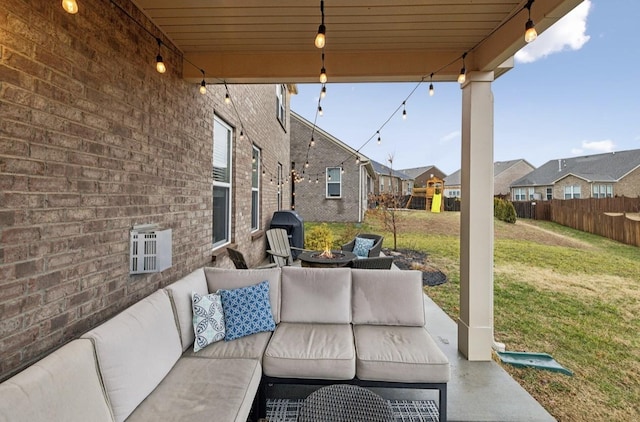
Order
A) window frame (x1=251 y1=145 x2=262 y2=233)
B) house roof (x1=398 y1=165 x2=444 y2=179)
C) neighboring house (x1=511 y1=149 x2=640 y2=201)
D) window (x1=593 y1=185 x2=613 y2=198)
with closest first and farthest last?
window frame (x1=251 y1=145 x2=262 y2=233)
neighboring house (x1=511 y1=149 x2=640 y2=201)
window (x1=593 y1=185 x2=613 y2=198)
house roof (x1=398 y1=165 x2=444 y2=179)

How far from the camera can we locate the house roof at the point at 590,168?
16.2 metres

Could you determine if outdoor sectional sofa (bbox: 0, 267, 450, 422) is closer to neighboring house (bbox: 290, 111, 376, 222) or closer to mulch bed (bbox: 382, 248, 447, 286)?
mulch bed (bbox: 382, 248, 447, 286)

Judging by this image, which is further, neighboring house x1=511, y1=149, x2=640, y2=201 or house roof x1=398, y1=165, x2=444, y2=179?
house roof x1=398, y1=165, x2=444, y2=179

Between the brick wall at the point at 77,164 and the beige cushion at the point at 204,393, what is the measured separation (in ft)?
2.10

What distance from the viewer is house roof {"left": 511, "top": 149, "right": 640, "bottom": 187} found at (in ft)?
53.0

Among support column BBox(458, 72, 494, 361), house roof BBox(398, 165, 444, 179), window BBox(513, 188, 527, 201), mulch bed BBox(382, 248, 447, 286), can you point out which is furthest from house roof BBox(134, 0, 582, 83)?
house roof BBox(398, 165, 444, 179)

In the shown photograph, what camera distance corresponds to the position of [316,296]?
2881 millimetres

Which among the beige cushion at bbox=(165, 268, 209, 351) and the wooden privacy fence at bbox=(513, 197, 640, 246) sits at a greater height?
the wooden privacy fence at bbox=(513, 197, 640, 246)

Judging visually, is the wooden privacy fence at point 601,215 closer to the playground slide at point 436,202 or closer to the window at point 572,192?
the playground slide at point 436,202

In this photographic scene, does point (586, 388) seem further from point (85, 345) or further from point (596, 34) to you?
point (596, 34)

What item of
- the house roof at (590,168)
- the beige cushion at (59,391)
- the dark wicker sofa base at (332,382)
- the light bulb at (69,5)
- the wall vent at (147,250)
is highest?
the house roof at (590,168)

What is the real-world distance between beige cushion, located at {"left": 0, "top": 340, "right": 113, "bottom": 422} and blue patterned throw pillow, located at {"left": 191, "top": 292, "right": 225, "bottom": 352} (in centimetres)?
89

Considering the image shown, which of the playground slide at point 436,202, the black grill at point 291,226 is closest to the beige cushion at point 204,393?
the black grill at point 291,226

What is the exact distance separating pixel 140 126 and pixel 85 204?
34.5 inches
